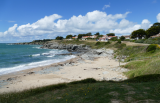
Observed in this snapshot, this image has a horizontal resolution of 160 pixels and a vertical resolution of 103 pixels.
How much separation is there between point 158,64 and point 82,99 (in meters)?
13.1

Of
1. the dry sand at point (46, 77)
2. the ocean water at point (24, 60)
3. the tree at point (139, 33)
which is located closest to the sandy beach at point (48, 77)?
the dry sand at point (46, 77)

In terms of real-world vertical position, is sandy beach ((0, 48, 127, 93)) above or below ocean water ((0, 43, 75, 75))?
below

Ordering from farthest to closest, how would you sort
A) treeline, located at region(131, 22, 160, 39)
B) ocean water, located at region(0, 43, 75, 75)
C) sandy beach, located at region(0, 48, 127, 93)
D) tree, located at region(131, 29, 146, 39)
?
1. tree, located at region(131, 29, 146, 39)
2. treeline, located at region(131, 22, 160, 39)
3. ocean water, located at region(0, 43, 75, 75)
4. sandy beach, located at region(0, 48, 127, 93)

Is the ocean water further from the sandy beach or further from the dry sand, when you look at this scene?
the dry sand

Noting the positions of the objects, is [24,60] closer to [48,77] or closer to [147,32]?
[48,77]

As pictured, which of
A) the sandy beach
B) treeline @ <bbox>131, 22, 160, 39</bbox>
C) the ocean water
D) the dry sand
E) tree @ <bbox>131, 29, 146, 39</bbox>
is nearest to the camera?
the dry sand

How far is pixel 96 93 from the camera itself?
7.49 m

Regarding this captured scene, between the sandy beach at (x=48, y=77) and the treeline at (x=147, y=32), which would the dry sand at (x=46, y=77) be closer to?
the sandy beach at (x=48, y=77)

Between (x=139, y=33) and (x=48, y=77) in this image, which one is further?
(x=139, y=33)

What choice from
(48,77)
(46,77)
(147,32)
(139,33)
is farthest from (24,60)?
(147,32)

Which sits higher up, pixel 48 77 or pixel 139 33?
pixel 139 33

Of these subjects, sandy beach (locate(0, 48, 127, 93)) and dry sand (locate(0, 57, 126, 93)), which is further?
sandy beach (locate(0, 48, 127, 93))

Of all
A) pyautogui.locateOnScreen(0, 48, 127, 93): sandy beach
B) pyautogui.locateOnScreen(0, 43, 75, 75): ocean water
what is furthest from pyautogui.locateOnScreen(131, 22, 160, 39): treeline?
pyautogui.locateOnScreen(0, 48, 127, 93): sandy beach

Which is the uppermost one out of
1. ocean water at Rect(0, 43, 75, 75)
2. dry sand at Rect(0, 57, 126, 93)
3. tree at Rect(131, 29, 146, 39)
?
tree at Rect(131, 29, 146, 39)
